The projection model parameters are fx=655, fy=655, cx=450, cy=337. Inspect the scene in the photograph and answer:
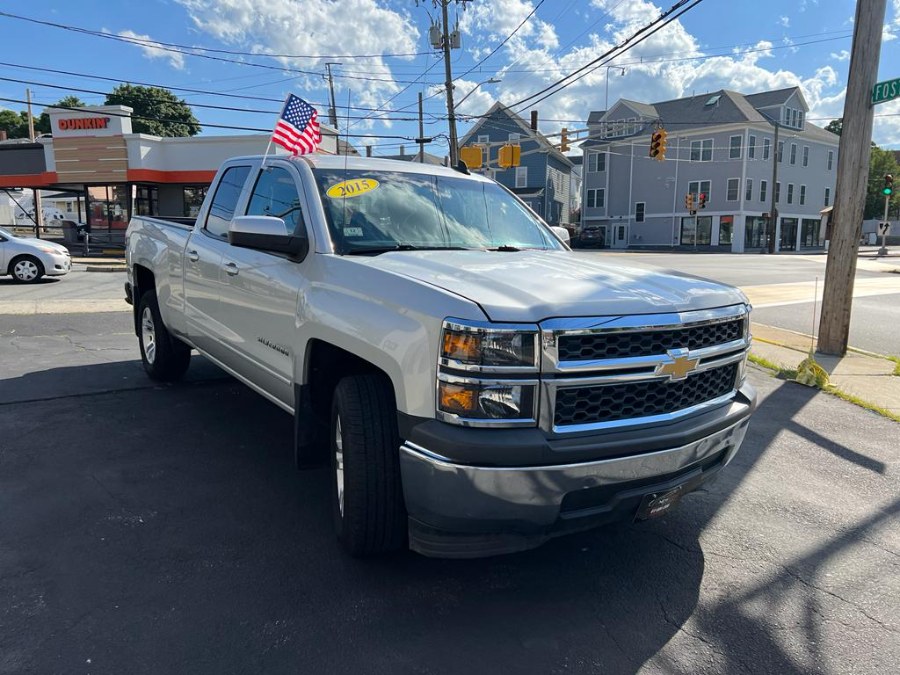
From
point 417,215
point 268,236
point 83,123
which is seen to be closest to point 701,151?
point 83,123

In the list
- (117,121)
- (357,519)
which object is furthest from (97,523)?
(117,121)

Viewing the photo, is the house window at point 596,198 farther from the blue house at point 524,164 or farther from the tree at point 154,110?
the tree at point 154,110

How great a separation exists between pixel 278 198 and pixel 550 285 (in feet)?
7.00

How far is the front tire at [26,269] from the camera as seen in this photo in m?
15.2

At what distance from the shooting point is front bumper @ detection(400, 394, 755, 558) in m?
2.42

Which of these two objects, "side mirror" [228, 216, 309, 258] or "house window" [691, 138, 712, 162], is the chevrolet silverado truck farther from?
"house window" [691, 138, 712, 162]

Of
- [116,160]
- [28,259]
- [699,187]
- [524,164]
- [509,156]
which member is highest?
[524,164]

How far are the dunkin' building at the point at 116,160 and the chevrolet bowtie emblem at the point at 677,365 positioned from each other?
2740 centimetres

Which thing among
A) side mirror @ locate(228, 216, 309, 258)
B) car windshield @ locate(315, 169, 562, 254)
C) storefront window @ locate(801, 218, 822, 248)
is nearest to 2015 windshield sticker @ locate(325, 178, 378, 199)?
car windshield @ locate(315, 169, 562, 254)

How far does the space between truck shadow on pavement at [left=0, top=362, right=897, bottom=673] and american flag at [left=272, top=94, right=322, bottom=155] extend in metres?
3.86

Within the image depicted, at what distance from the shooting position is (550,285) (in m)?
2.79

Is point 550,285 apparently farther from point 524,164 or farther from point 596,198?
point 596,198

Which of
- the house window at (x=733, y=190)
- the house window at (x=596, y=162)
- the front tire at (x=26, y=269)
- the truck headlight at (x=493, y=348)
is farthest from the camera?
the house window at (x=596, y=162)

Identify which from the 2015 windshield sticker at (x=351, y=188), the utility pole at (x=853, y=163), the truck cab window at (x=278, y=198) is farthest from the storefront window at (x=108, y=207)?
the 2015 windshield sticker at (x=351, y=188)
